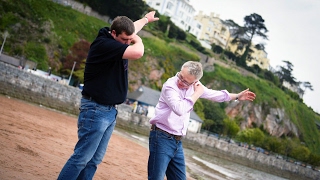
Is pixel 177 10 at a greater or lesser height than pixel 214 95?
greater

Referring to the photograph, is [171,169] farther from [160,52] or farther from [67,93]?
[160,52]

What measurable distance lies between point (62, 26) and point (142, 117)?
2331cm

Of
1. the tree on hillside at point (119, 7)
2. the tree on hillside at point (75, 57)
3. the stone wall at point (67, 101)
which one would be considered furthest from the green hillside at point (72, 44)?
the stone wall at point (67, 101)

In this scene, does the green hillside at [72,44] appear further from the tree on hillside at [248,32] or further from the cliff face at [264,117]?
the tree on hillside at [248,32]

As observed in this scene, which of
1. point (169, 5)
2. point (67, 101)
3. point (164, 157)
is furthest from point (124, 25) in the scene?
point (169, 5)

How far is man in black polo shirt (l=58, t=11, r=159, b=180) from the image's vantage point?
3.52 m

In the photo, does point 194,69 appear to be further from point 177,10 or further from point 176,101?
point 177,10

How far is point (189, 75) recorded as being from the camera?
3.97 metres

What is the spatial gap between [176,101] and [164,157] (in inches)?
28.0

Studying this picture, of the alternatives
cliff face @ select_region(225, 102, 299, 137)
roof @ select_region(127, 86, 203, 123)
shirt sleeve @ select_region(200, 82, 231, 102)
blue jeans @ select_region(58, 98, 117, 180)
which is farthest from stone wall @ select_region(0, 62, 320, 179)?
blue jeans @ select_region(58, 98, 117, 180)

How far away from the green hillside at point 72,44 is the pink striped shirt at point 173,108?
40.3 m

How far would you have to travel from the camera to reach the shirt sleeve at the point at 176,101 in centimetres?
385

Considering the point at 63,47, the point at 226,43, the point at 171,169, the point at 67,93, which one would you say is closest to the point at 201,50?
the point at 226,43

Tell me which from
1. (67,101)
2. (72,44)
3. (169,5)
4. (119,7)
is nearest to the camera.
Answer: (67,101)
